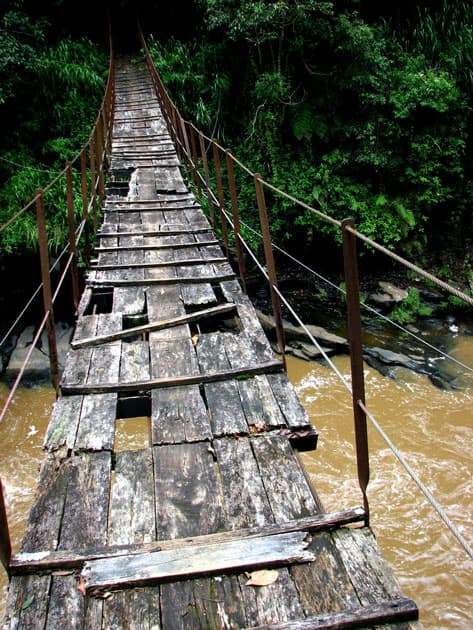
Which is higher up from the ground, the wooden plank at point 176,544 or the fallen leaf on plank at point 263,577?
the wooden plank at point 176,544

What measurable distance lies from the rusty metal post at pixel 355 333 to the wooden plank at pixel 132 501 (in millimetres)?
771

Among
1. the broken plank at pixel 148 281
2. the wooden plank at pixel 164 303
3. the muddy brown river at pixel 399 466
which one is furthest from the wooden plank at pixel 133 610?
the muddy brown river at pixel 399 466

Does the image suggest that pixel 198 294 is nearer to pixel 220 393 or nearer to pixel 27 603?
pixel 220 393

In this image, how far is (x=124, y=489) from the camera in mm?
1962

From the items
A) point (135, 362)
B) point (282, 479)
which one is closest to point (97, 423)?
point (135, 362)

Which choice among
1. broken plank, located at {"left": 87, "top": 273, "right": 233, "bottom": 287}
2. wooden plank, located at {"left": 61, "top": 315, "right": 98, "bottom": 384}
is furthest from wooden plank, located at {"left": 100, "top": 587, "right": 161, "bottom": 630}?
broken plank, located at {"left": 87, "top": 273, "right": 233, "bottom": 287}

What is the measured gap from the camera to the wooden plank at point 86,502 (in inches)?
68.1

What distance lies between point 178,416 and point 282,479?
0.63 meters

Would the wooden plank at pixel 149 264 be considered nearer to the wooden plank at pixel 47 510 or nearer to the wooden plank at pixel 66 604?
the wooden plank at pixel 47 510

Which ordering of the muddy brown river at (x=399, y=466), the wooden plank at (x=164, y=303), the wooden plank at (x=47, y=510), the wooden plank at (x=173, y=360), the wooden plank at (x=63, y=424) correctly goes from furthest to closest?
the muddy brown river at (x=399, y=466) → the wooden plank at (x=164, y=303) → the wooden plank at (x=173, y=360) → the wooden plank at (x=63, y=424) → the wooden plank at (x=47, y=510)

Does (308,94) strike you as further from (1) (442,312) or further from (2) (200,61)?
(1) (442,312)

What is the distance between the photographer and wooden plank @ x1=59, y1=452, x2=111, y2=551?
5.67 feet

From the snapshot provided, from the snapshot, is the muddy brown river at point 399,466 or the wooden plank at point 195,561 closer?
the wooden plank at point 195,561

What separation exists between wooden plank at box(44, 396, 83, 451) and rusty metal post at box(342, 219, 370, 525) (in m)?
1.19
